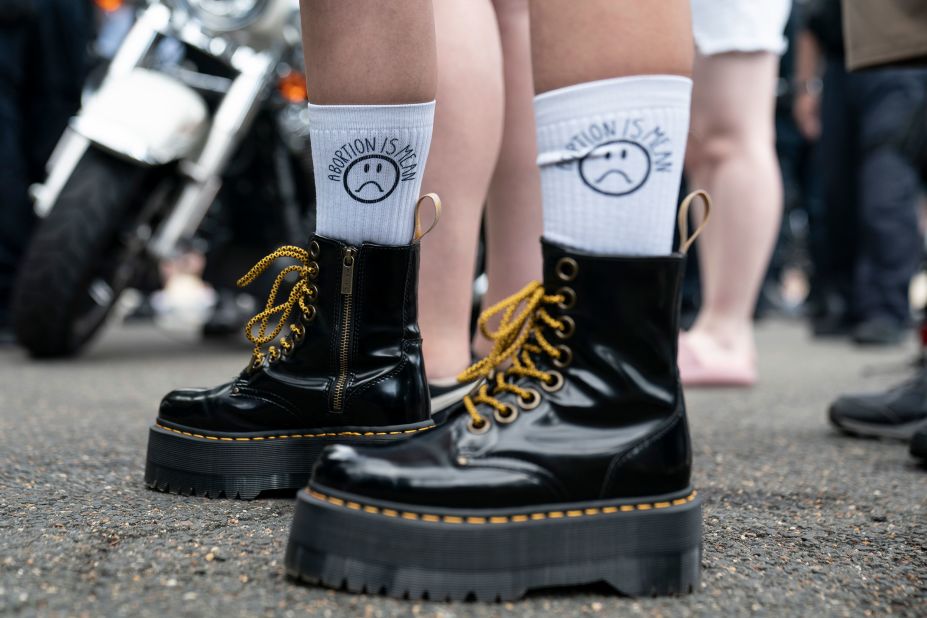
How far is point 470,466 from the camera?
2.32 feet

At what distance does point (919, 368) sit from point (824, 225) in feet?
8.03

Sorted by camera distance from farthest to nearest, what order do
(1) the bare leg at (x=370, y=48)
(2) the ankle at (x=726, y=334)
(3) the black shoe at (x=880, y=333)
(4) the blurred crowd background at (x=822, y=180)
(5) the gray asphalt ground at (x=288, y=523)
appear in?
(3) the black shoe at (x=880, y=333), (4) the blurred crowd background at (x=822, y=180), (2) the ankle at (x=726, y=334), (1) the bare leg at (x=370, y=48), (5) the gray asphalt ground at (x=288, y=523)

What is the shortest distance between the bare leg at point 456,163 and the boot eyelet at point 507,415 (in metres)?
0.41

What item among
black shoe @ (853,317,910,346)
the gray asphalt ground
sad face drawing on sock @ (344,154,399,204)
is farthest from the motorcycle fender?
black shoe @ (853,317,910,346)

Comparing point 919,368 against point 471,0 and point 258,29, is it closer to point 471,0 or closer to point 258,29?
point 471,0

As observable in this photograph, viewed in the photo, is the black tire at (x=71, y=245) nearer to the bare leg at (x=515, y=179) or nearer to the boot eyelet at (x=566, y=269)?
the bare leg at (x=515, y=179)

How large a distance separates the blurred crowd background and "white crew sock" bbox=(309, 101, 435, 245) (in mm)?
1547

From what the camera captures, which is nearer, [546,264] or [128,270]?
[546,264]

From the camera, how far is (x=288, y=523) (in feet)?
2.77

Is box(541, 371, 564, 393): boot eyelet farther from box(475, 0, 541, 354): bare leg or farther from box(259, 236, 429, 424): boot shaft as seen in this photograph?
box(475, 0, 541, 354): bare leg

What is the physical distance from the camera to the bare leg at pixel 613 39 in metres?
0.74

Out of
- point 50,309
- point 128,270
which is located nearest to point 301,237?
point 128,270

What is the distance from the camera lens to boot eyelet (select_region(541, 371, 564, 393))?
29.5 inches

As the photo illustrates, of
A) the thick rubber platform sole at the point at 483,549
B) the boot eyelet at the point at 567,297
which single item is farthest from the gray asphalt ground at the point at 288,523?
the boot eyelet at the point at 567,297
